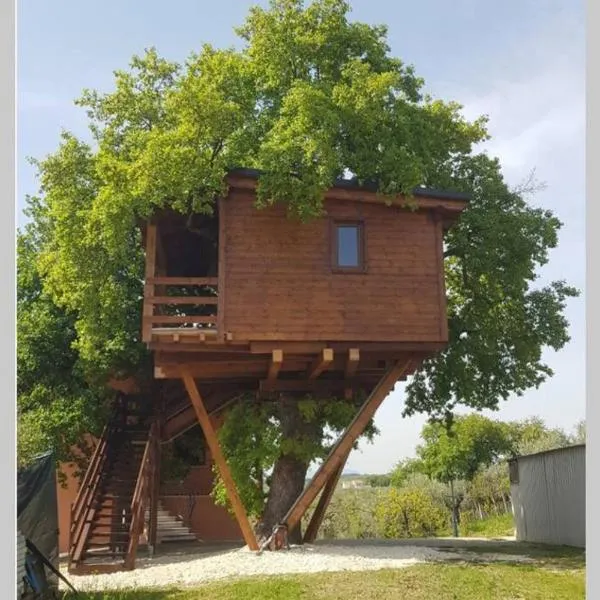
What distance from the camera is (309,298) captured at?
27.9 feet

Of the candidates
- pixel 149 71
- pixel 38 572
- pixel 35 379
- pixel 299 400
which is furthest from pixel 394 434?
pixel 38 572

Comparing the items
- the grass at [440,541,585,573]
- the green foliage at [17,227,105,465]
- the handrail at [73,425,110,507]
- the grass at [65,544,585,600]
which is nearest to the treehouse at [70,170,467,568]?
the handrail at [73,425,110,507]

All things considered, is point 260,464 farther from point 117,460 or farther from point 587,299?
point 587,299

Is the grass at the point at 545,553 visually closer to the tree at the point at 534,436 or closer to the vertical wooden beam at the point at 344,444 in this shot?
the vertical wooden beam at the point at 344,444

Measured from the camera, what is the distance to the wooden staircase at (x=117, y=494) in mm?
8586

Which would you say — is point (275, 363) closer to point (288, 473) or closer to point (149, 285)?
point (149, 285)

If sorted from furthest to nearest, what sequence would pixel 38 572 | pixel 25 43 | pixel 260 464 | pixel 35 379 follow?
pixel 35 379, pixel 260 464, pixel 38 572, pixel 25 43

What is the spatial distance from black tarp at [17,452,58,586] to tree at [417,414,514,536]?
11.4 meters

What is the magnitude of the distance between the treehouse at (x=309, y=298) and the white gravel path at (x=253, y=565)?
0.36m

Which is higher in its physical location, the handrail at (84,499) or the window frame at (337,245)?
the window frame at (337,245)

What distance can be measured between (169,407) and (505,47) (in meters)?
6.92

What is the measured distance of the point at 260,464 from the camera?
9.52 m

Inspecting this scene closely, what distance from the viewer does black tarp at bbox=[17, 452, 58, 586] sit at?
6055 millimetres

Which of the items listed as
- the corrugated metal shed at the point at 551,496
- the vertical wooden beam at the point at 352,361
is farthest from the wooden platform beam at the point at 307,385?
the corrugated metal shed at the point at 551,496
